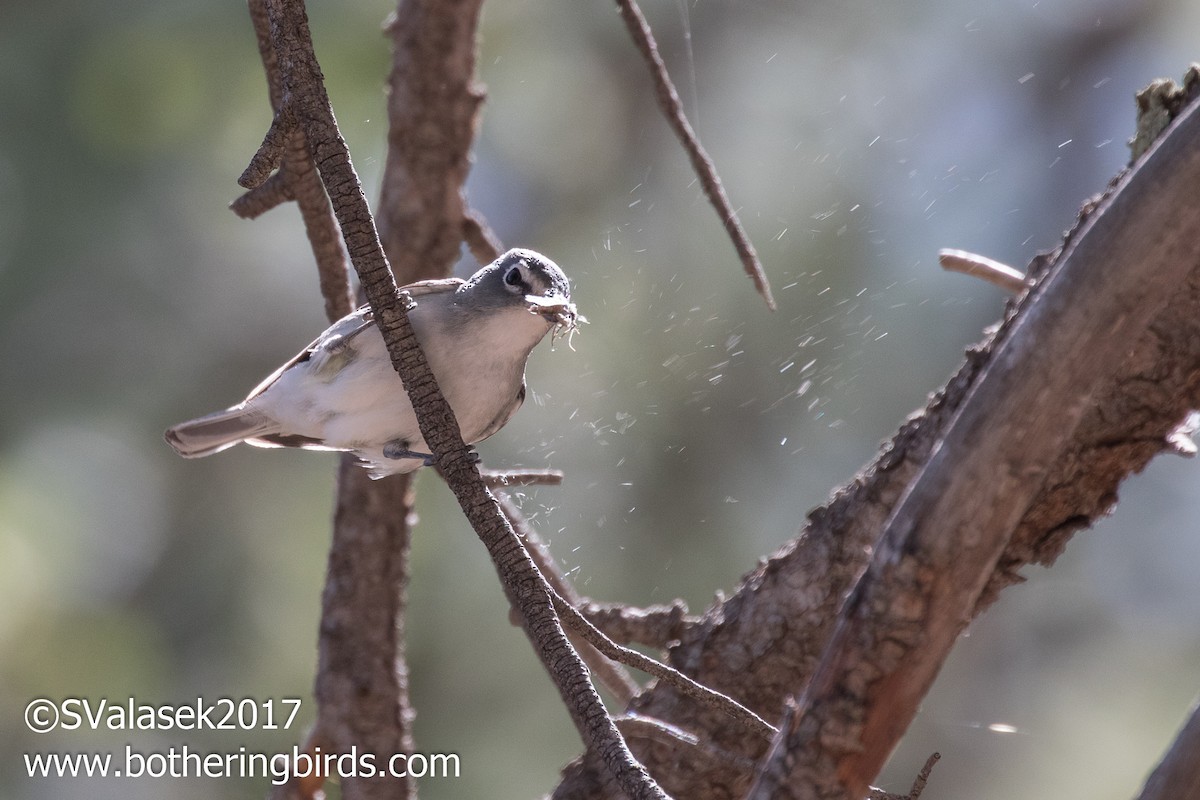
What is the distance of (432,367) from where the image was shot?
2221mm

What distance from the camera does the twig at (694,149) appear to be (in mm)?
2213

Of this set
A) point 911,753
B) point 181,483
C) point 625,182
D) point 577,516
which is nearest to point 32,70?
point 181,483

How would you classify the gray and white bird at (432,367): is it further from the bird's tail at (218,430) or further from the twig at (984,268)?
the twig at (984,268)

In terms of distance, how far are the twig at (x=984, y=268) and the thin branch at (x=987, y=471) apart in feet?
3.73

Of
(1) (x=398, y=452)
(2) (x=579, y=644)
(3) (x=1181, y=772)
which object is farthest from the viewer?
(2) (x=579, y=644)

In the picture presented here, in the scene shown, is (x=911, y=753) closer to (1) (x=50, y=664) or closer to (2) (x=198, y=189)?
(1) (x=50, y=664)

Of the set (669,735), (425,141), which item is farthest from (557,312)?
(425,141)

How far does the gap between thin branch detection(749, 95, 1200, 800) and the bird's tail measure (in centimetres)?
177

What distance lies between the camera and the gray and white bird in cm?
221

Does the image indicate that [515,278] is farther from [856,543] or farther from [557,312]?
[856,543]

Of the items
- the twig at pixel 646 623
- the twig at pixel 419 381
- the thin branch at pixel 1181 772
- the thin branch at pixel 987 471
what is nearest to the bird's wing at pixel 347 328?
the twig at pixel 419 381

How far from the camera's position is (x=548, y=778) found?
3973mm

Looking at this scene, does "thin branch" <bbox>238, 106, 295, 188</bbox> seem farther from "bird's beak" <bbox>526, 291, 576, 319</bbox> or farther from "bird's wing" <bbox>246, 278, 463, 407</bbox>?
"bird's wing" <bbox>246, 278, 463, 407</bbox>

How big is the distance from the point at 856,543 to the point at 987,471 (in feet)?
3.29
